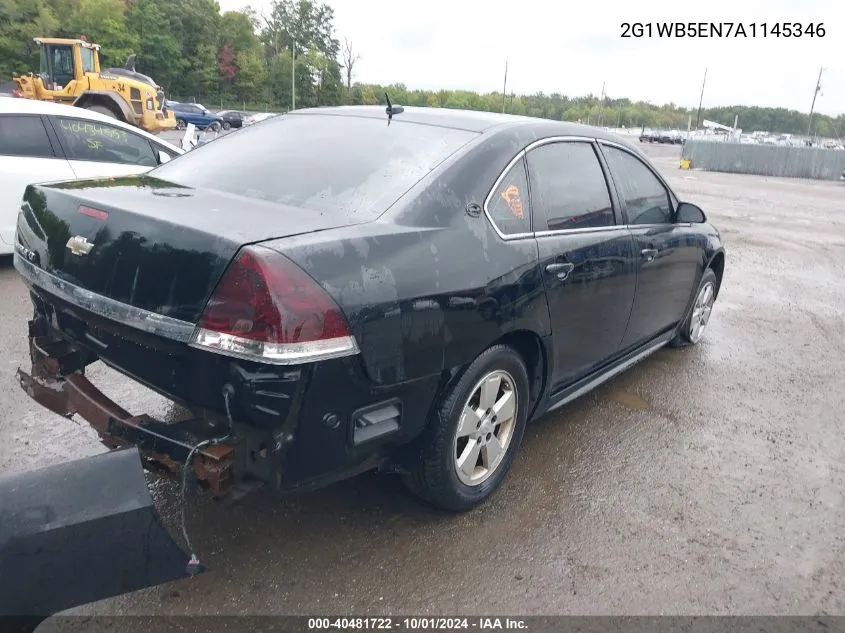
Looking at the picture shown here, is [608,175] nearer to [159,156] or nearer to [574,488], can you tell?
A: [574,488]

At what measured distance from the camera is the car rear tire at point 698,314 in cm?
528

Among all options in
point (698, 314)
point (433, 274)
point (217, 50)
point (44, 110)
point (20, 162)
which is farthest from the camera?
point (217, 50)

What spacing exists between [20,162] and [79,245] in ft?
15.4

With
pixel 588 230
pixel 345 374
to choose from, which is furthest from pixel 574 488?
pixel 345 374

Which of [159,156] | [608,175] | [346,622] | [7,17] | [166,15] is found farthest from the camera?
[166,15]

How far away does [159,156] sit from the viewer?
723cm

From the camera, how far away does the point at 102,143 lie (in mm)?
6977

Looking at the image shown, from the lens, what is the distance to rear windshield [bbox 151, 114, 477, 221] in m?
2.82

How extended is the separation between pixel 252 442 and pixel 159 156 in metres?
5.85

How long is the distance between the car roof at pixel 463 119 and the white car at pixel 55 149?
3395mm

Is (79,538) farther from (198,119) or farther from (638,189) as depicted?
(198,119)

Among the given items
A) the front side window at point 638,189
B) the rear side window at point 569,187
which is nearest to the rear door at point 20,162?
the rear side window at point 569,187

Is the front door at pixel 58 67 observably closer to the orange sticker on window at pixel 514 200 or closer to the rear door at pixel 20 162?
the rear door at pixel 20 162

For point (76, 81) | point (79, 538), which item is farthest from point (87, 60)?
point (79, 538)
